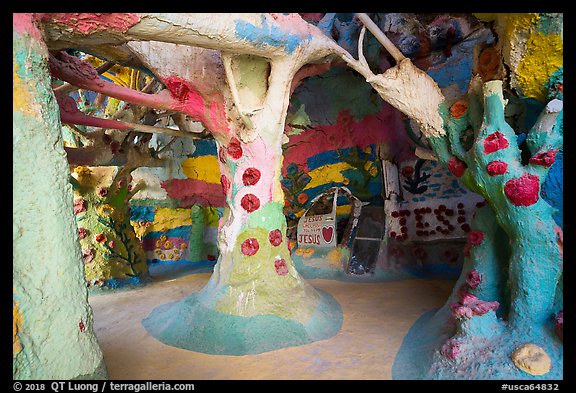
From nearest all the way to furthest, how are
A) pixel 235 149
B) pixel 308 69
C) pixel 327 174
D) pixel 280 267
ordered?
pixel 280 267
pixel 235 149
pixel 308 69
pixel 327 174

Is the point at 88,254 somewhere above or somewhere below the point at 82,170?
below

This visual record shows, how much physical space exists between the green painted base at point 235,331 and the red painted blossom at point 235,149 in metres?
1.68

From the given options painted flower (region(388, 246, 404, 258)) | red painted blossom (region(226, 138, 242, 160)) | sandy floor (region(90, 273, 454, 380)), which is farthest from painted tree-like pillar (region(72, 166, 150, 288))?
painted flower (region(388, 246, 404, 258))

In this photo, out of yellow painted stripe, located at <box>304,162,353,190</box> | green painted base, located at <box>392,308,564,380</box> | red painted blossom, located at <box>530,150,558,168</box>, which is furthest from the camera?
yellow painted stripe, located at <box>304,162,353,190</box>

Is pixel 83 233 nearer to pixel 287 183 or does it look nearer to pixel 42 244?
pixel 287 183

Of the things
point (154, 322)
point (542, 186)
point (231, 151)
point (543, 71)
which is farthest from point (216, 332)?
point (543, 71)

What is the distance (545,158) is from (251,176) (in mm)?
2743

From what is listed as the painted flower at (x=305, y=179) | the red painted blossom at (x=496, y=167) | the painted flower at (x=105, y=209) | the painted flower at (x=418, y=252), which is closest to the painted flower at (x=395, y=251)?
the painted flower at (x=418, y=252)

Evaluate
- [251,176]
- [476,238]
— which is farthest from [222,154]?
[476,238]

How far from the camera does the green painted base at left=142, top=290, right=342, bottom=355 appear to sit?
3.71 m

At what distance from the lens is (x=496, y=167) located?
305 centimetres

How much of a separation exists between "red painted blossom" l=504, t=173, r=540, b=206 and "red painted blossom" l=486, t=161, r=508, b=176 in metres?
0.12

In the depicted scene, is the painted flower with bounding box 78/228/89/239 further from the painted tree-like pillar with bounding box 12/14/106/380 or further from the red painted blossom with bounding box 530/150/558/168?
the red painted blossom with bounding box 530/150/558/168

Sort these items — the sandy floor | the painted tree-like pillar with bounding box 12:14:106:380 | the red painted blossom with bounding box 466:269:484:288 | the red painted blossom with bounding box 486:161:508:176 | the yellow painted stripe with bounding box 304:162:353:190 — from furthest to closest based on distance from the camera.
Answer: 1. the yellow painted stripe with bounding box 304:162:353:190
2. the red painted blossom with bounding box 466:269:484:288
3. the sandy floor
4. the red painted blossom with bounding box 486:161:508:176
5. the painted tree-like pillar with bounding box 12:14:106:380
